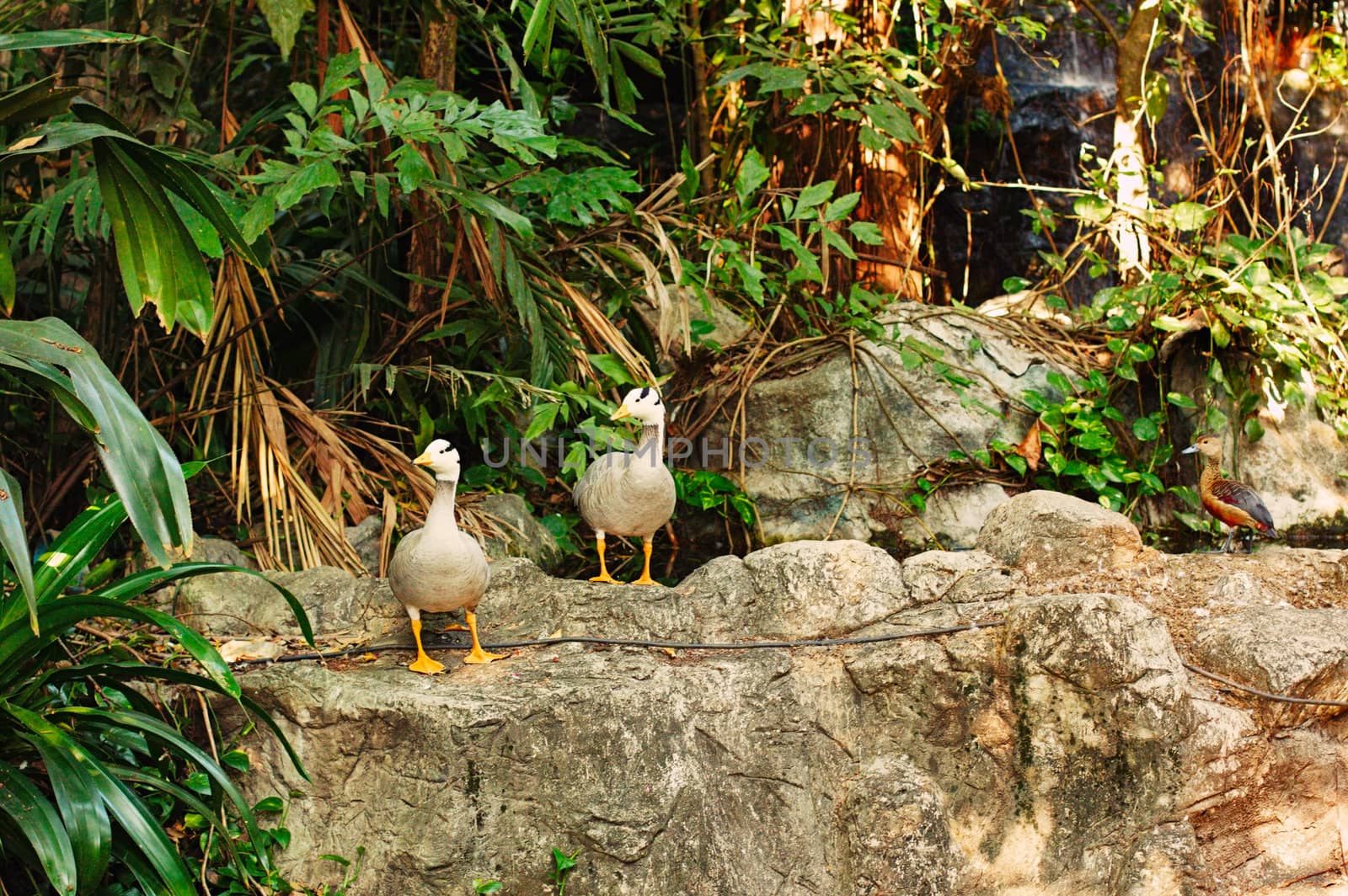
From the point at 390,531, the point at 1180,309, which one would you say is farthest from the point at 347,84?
the point at 1180,309

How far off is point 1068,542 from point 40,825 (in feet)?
9.62

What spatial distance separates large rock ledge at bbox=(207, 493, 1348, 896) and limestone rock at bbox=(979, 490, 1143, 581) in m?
0.27

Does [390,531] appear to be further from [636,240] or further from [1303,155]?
[1303,155]

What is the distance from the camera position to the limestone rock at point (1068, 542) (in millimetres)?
3902

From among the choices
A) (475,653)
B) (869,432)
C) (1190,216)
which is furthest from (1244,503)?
(475,653)

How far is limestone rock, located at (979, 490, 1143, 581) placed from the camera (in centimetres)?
390

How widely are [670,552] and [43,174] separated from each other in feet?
11.0

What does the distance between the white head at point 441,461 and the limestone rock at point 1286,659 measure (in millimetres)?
2189

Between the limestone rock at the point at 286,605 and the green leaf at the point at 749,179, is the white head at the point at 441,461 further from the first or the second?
the green leaf at the point at 749,179

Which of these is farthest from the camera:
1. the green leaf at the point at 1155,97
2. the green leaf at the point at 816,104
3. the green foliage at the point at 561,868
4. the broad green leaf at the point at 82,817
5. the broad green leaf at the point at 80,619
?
the green leaf at the point at 1155,97

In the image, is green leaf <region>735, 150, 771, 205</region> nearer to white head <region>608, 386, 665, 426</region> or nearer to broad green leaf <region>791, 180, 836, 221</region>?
broad green leaf <region>791, 180, 836, 221</region>

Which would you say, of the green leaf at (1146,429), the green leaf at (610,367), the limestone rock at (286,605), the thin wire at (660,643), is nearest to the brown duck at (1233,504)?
the green leaf at (1146,429)

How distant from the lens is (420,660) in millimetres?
3443

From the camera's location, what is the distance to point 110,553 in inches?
177
